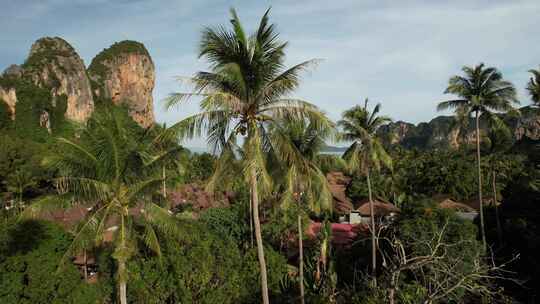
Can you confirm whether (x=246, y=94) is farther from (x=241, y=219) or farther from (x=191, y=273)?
(x=241, y=219)

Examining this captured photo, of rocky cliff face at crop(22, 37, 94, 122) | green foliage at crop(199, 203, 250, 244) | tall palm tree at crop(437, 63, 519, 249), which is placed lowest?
green foliage at crop(199, 203, 250, 244)

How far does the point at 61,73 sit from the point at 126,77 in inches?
997

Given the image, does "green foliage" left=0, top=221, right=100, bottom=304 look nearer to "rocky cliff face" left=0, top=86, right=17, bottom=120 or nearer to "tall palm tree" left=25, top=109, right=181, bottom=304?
"tall palm tree" left=25, top=109, right=181, bottom=304

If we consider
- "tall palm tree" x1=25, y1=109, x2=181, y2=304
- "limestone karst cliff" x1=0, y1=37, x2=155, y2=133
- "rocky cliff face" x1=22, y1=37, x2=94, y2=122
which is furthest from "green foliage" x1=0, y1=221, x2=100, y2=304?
"rocky cliff face" x1=22, y1=37, x2=94, y2=122

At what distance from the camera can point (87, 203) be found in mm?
8820

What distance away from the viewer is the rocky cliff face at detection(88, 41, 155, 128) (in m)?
85.4

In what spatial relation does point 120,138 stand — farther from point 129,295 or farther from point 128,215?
point 129,295

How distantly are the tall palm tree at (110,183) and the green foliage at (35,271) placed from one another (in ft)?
9.00

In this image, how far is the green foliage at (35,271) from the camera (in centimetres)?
1012

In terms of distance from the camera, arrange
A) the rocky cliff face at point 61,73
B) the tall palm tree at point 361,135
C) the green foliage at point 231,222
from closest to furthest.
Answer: the tall palm tree at point 361,135 → the green foliage at point 231,222 → the rocky cliff face at point 61,73

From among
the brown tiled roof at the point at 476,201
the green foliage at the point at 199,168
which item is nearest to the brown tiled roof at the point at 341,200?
the brown tiled roof at the point at 476,201

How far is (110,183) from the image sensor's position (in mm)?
8867

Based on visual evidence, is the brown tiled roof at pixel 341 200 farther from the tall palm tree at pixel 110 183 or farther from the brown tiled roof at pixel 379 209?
the tall palm tree at pixel 110 183

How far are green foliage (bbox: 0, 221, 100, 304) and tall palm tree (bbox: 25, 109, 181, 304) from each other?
274 centimetres
